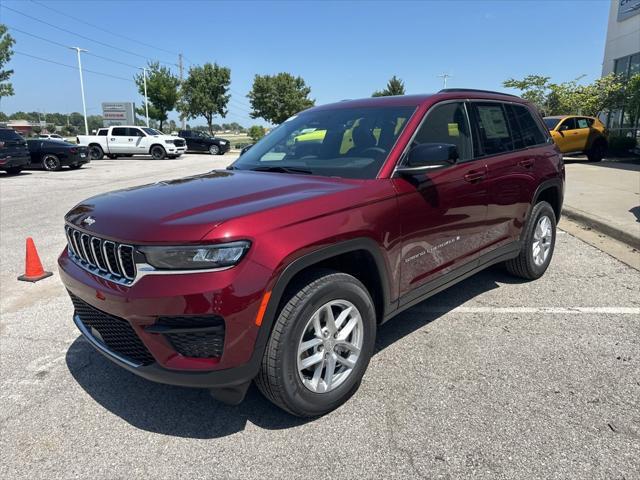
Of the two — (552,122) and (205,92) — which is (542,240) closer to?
(552,122)

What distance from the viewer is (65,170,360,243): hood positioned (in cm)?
234

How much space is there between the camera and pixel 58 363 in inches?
136

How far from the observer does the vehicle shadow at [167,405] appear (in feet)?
8.89

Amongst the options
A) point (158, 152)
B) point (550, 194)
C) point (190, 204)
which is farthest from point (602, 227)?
point (158, 152)

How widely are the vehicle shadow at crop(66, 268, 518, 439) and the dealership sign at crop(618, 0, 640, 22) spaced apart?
24616 mm

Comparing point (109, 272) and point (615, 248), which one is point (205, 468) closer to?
point (109, 272)

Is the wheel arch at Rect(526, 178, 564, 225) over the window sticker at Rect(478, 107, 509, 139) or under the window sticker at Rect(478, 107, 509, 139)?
under

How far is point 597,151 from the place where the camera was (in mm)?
18094

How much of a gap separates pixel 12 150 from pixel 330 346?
1762 centimetres

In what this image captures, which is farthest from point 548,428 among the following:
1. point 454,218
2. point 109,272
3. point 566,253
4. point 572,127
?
point 572,127

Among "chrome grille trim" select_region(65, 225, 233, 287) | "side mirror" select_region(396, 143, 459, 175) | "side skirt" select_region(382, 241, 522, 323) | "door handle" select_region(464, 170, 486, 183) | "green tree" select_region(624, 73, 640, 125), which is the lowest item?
"side skirt" select_region(382, 241, 522, 323)

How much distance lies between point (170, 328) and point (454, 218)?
219 centimetres

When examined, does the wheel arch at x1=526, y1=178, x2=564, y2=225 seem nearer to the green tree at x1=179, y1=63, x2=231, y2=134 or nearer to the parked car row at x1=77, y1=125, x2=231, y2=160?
the parked car row at x1=77, y1=125, x2=231, y2=160

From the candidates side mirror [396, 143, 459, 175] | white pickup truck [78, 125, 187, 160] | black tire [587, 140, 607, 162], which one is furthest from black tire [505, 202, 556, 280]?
white pickup truck [78, 125, 187, 160]
